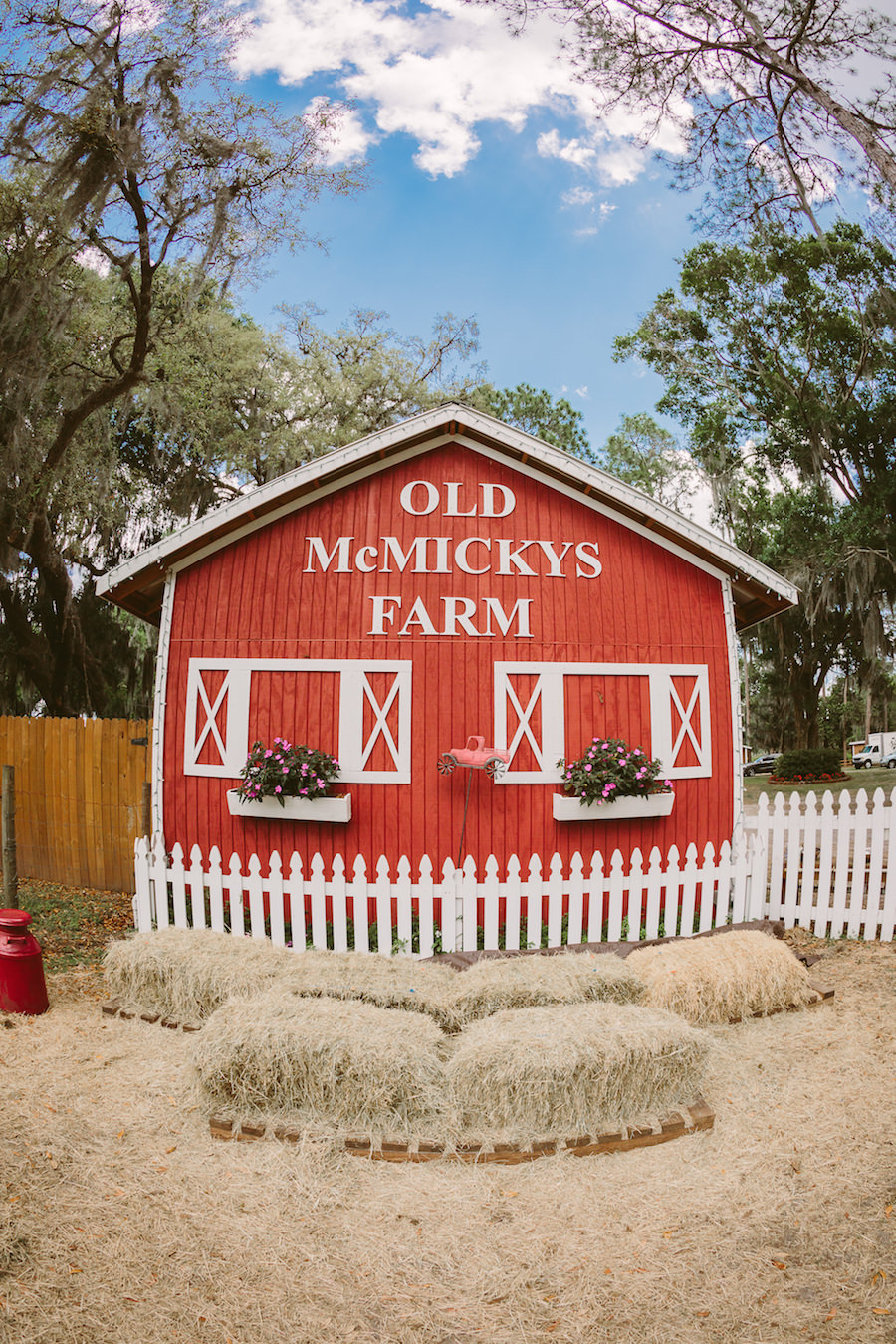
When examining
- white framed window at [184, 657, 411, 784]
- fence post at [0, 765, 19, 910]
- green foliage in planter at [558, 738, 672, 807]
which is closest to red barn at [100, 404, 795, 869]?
white framed window at [184, 657, 411, 784]

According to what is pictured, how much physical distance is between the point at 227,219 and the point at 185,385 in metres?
4.44

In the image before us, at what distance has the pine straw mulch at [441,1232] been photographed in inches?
127

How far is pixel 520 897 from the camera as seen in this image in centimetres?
775

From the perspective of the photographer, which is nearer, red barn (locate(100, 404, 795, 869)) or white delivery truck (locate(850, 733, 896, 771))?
red barn (locate(100, 404, 795, 869))

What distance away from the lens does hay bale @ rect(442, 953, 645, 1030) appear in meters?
5.43

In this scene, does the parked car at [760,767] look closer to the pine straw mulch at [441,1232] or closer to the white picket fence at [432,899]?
the white picket fence at [432,899]

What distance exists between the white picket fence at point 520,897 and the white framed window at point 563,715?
107cm

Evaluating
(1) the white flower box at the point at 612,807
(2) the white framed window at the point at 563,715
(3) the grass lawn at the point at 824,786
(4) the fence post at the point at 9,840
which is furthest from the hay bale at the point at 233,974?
(3) the grass lawn at the point at 824,786

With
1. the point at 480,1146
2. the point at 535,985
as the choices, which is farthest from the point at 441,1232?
the point at 535,985

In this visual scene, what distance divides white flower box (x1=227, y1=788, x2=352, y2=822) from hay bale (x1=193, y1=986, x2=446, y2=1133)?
3787 mm

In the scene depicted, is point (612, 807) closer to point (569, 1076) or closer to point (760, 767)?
point (569, 1076)

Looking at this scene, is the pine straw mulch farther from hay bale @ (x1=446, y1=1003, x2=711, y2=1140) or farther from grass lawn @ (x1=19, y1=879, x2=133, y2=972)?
grass lawn @ (x1=19, y1=879, x2=133, y2=972)

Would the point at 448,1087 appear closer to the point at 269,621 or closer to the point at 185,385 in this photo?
the point at 269,621

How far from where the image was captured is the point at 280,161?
47.7 ft
